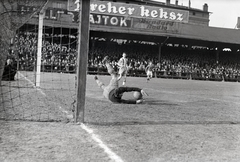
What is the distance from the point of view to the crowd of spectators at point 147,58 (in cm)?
2992

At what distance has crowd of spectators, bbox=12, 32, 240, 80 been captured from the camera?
98.2 ft

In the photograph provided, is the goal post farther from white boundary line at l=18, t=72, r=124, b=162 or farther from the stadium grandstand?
the stadium grandstand

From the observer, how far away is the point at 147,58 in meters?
36.8

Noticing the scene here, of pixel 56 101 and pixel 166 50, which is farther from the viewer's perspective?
A: pixel 166 50

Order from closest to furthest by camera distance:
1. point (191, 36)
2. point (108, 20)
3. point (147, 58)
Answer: point (108, 20) < point (147, 58) < point (191, 36)

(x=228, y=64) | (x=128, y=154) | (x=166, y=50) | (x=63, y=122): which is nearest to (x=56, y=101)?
(x=63, y=122)

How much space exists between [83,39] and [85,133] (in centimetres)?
221

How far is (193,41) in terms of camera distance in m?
38.3

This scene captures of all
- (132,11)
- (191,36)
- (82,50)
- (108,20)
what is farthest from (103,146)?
(191,36)

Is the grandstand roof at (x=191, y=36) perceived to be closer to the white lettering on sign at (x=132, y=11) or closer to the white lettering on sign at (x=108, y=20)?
the white lettering on sign at (x=108, y=20)

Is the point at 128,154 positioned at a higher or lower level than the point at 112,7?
lower

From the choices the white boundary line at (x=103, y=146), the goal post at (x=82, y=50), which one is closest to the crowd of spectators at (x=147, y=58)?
the goal post at (x=82, y=50)

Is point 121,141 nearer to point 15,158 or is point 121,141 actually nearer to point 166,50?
point 15,158

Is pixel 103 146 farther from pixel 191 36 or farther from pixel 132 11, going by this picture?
pixel 191 36
